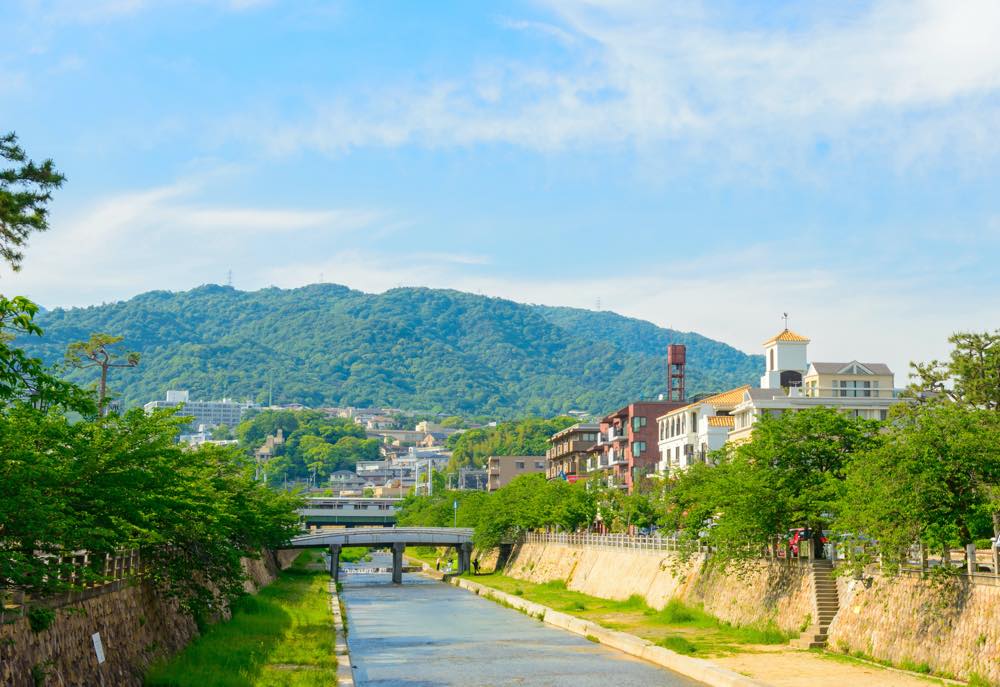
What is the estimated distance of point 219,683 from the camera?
2861cm

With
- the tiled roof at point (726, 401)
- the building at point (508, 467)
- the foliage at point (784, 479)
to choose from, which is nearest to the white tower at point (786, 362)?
the tiled roof at point (726, 401)

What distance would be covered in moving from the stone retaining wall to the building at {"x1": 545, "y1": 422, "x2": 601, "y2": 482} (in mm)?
44480

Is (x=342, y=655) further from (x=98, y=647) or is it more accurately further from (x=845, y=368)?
(x=845, y=368)

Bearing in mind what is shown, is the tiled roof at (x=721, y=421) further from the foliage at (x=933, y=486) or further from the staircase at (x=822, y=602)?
the foliage at (x=933, y=486)

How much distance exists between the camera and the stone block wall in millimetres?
29016

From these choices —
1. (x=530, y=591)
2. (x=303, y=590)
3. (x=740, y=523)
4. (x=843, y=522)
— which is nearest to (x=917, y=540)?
(x=843, y=522)

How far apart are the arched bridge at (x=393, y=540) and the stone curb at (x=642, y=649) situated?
38.8 meters

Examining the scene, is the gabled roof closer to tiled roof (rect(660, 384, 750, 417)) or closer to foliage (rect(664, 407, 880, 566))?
tiled roof (rect(660, 384, 750, 417))

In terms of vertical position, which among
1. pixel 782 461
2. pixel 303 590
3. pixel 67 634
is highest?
pixel 782 461

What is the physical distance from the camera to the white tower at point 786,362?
95.0 meters

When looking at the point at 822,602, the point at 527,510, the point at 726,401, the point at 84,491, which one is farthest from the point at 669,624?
the point at 527,510

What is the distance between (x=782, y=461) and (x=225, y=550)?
20249 millimetres

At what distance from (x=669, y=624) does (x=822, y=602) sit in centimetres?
1203

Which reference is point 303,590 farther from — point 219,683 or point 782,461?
point 219,683
